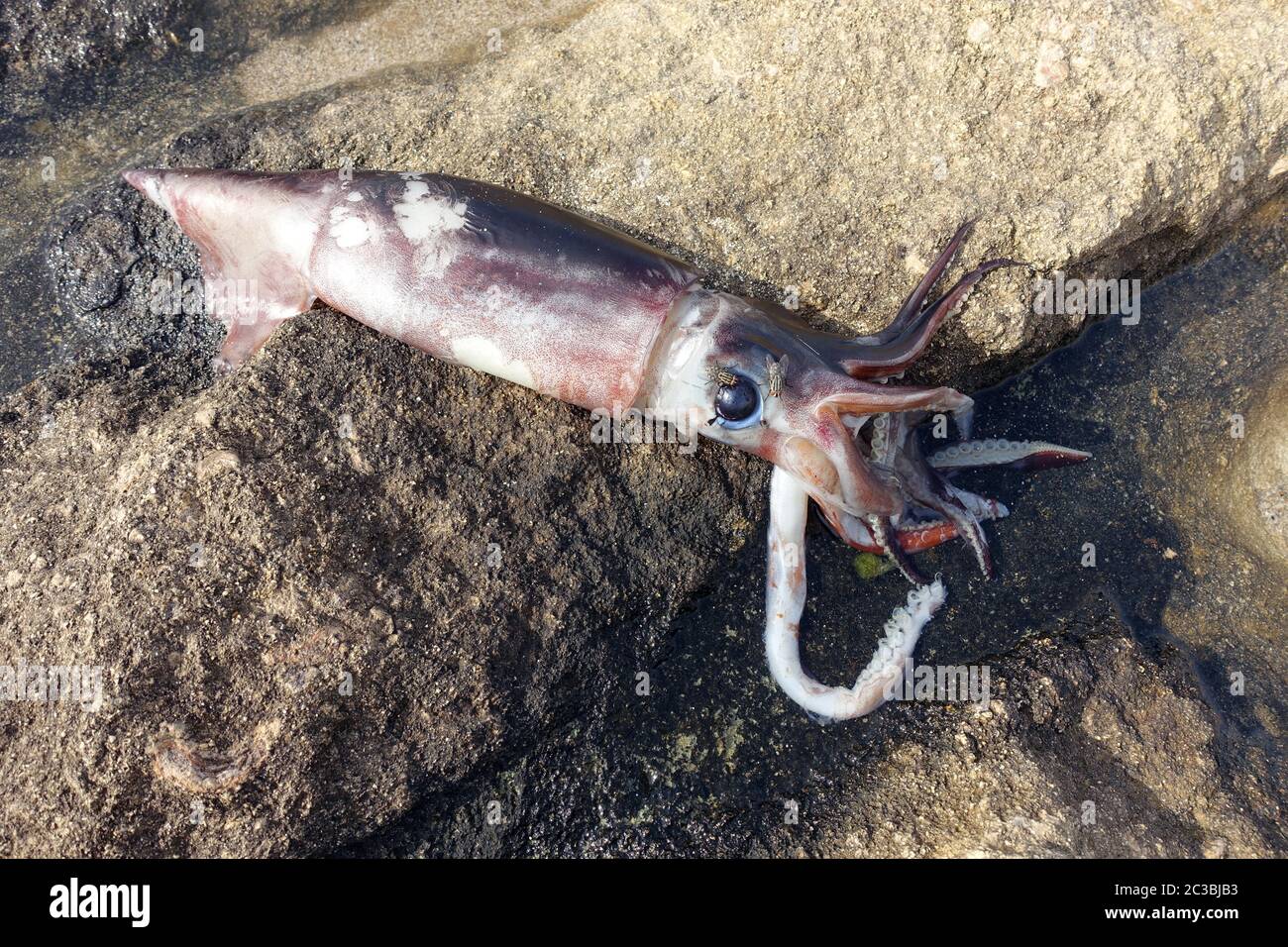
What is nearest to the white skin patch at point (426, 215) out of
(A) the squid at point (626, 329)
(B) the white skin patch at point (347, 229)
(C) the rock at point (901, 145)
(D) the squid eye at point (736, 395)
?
(A) the squid at point (626, 329)

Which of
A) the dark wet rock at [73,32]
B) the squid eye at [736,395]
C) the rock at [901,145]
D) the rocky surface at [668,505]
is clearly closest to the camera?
the rocky surface at [668,505]

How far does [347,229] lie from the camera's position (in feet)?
11.0

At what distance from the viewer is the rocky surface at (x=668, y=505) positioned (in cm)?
283

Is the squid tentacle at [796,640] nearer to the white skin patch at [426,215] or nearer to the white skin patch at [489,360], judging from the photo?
the white skin patch at [489,360]

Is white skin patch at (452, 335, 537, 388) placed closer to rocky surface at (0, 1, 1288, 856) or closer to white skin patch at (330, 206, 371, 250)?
rocky surface at (0, 1, 1288, 856)

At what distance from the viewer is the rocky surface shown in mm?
2830

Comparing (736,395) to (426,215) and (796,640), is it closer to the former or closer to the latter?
(796,640)

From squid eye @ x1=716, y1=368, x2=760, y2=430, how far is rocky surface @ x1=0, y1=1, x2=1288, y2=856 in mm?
406

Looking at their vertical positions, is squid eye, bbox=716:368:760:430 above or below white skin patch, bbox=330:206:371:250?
below

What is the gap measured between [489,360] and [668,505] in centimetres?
93

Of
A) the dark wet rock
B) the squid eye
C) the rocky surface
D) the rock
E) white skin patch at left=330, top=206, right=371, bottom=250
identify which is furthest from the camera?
the dark wet rock

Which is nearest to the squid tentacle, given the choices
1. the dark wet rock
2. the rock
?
the rock

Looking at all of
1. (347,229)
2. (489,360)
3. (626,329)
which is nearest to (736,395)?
(626,329)
